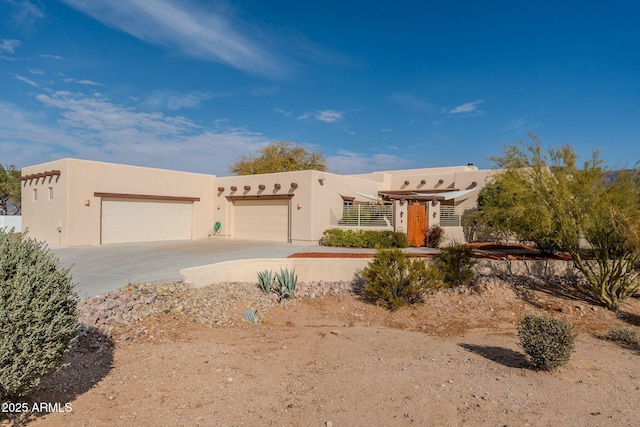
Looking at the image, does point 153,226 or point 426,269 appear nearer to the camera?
point 426,269

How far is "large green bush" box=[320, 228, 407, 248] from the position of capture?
56.1ft

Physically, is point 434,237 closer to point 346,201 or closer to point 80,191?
point 346,201

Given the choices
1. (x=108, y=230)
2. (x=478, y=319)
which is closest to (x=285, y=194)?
(x=108, y=230)

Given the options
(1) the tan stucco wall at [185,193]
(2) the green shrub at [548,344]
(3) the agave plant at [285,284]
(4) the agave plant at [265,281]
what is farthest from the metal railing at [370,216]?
(2) the green shrub at [548,344]

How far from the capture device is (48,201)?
19.1 m

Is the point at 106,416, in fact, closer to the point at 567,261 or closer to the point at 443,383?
the point at 443,383

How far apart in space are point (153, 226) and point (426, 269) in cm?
1538

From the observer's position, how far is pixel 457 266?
39.8 ft

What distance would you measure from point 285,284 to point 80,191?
1218 cm

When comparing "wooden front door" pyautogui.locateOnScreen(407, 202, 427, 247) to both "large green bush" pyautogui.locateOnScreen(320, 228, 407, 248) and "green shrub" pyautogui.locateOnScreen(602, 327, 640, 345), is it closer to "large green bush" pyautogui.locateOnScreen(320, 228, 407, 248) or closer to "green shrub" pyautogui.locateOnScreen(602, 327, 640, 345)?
"large green bush" pyautogui.locateOnScreen(320, 228, 407, 248)

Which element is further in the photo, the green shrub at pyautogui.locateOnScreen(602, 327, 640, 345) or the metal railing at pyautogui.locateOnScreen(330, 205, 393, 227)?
the metal railing at pyautogui.locateOnScreen(330, 205, 393, 227)

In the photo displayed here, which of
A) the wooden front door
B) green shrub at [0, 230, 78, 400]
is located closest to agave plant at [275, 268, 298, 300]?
the wooden front door

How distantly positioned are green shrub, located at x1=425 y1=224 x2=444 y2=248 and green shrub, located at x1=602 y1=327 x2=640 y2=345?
30.6 ft

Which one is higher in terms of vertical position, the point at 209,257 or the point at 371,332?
the point at 209,257
